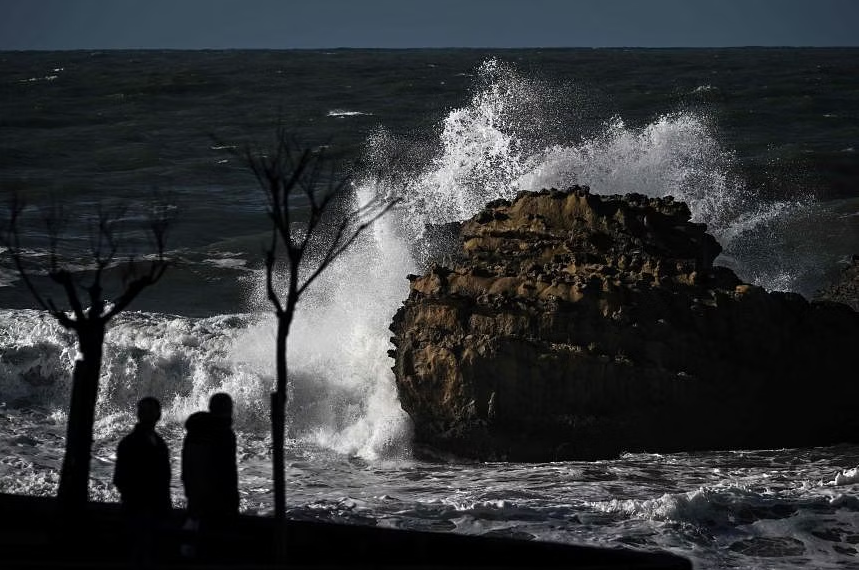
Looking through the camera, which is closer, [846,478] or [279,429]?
[279,429]

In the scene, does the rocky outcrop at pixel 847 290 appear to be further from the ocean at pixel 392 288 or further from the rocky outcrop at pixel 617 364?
the ocean at pixel 392 288

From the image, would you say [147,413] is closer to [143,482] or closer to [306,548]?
[143,482]

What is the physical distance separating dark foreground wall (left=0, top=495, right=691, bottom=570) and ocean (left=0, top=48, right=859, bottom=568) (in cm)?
239

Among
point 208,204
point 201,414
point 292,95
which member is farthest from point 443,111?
point 201,414

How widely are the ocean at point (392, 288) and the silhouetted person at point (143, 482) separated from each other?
3.41 metres

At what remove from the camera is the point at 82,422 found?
7.75 metres

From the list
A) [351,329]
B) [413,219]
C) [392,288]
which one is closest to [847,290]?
[392,288]

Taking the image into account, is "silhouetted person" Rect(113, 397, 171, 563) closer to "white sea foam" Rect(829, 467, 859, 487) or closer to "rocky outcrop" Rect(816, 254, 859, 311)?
"white sea foam" Rect(829, 467, 859, 487)

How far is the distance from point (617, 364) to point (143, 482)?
5.99 metres

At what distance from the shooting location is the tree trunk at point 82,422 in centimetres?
771

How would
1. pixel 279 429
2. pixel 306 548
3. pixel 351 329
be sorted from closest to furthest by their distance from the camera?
pixel 279 429 → pixel 306 548 → pixel 351 329


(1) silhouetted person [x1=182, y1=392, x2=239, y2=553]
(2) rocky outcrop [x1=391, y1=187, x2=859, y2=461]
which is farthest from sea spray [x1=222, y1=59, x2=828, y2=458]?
(1) silhouetted person [x1=182, y1=392, x2=239, y2=553]

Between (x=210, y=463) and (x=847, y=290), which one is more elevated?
(x=847, y=290)

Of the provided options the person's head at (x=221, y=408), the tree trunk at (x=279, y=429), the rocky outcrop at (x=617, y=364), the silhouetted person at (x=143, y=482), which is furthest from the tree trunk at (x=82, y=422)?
the rocky outcrop at (x=617, y=364)
